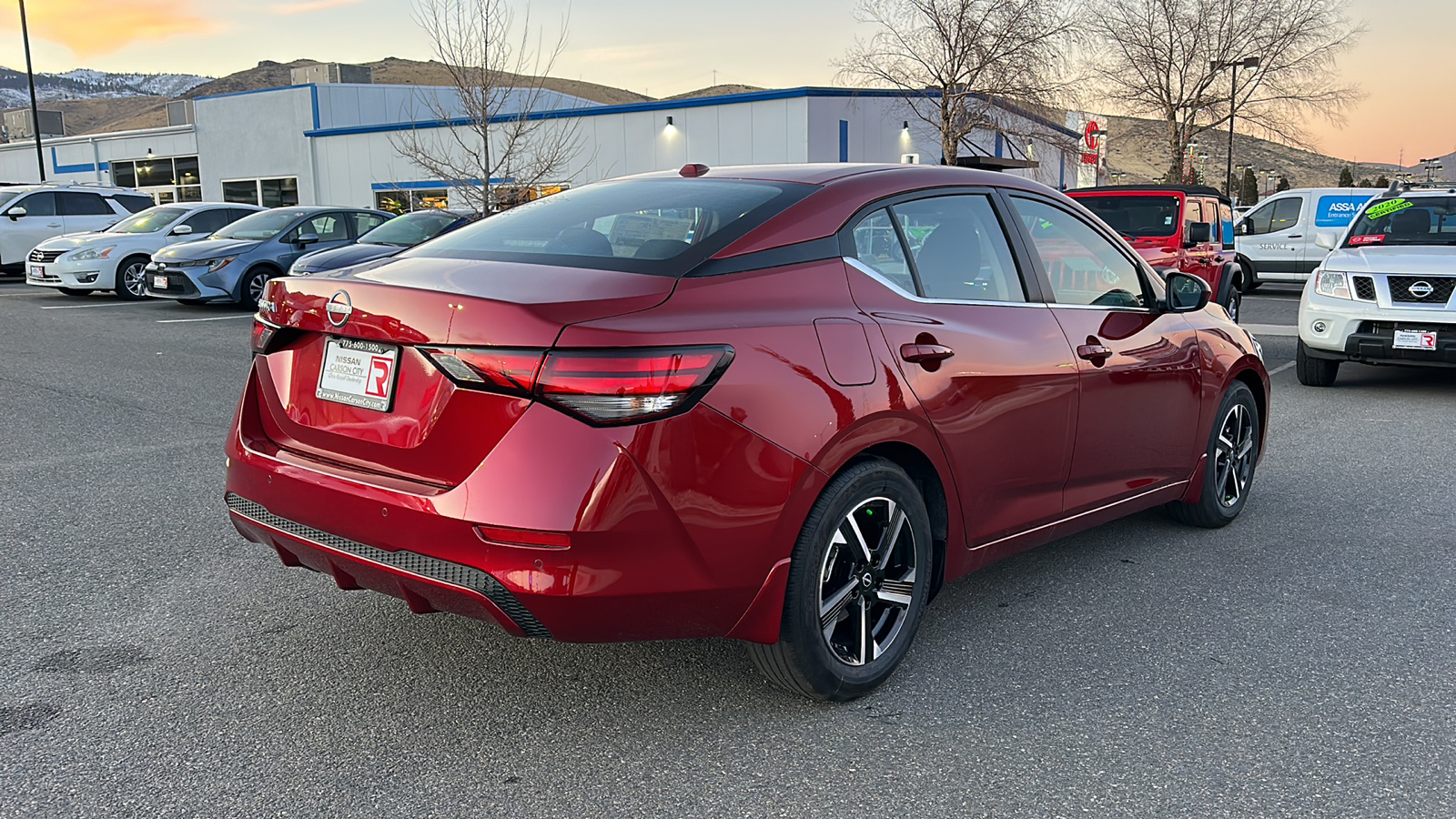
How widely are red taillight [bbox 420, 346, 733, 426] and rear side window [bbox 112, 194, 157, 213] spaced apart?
22.2 metres

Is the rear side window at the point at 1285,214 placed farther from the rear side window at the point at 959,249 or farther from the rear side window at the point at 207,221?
the rear side window at the point at 959,249

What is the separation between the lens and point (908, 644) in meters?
3.49

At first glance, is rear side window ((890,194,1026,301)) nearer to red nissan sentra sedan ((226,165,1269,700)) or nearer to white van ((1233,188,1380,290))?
red nissan sentra sedan ((226,165,1269,700))

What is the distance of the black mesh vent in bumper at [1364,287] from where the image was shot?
9.17 m

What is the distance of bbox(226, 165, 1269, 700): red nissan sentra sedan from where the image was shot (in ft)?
8.96

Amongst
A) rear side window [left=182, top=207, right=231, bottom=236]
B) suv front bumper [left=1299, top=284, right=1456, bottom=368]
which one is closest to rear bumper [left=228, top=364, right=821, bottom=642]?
suv front bumper [left=1299, top=284, right=1456, bottom=368]

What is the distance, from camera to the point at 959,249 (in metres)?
3.80

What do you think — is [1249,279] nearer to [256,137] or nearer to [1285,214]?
[1285,214]

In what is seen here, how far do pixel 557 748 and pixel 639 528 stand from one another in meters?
0.71

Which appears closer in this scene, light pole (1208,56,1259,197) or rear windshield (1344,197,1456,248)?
rear windshield (1344,197,1456,248)

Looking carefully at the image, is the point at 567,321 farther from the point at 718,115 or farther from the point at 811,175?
the point at 718,115

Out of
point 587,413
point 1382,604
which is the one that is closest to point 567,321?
point 587,413

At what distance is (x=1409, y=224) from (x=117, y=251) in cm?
1690

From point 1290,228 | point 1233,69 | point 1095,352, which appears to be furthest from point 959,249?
point 1233,69
